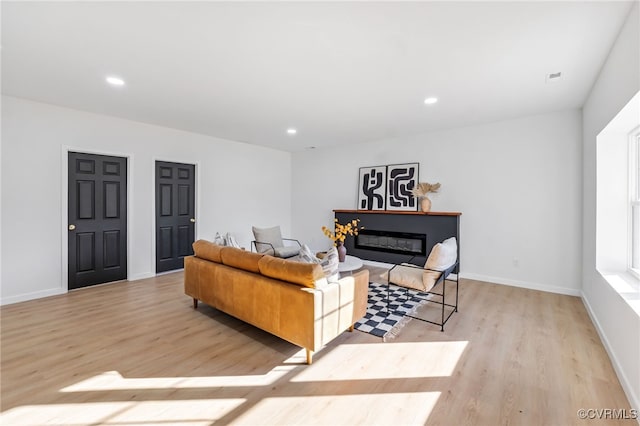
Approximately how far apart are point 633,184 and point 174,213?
19.5ft

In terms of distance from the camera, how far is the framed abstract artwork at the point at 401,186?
16.9ft

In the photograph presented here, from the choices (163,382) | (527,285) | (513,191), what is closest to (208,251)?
(163,382)

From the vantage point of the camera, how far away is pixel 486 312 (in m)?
3.27

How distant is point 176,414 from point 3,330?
2432mm

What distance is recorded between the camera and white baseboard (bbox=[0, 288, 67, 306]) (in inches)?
134

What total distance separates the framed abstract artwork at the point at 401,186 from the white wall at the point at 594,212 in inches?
89.7

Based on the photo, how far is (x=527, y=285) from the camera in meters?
4.15

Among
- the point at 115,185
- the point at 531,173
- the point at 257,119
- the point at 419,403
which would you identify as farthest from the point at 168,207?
the point at 531,173

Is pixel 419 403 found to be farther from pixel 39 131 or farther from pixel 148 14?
pixel 39 131

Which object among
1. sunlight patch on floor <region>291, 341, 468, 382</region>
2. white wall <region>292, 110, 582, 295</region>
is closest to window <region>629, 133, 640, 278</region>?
white wall <region>292, 110, 582, 295</region>

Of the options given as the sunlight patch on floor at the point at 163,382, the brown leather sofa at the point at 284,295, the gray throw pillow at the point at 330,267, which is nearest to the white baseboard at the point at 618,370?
the brown leather sofa at the point at 284,295

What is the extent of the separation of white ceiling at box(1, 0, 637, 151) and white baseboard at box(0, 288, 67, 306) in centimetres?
245

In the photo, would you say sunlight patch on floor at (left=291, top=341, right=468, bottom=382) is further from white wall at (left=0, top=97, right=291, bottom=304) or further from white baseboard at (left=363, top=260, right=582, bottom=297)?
white wall at (left=0, top=97, right=291, bottom=304)

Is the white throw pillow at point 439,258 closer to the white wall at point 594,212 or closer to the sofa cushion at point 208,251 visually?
the white wall at point 594,212
